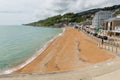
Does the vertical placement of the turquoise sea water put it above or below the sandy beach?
below

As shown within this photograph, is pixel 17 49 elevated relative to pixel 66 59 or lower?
lower

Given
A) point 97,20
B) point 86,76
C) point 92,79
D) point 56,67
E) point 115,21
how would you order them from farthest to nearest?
point 97,20 < point 115,21 < point 56,67 < point 86,76 < point 92,79

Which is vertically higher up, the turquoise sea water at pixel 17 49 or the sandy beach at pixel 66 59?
the sandy beach at pixel 66 59

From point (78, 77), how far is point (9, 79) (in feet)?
16.0

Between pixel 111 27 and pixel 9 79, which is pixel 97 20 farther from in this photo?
pixel 9 79

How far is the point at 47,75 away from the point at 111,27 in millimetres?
54751

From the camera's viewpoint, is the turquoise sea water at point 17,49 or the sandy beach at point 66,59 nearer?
the sandy beach at point 66,59

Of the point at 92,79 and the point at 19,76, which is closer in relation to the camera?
the point at 92,79

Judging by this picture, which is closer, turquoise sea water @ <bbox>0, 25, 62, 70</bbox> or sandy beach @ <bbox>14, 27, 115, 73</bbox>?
sandy beach @ <bbox>14, 27, 115, 73</bbox>

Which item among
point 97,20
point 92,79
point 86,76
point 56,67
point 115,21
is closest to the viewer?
point 92,79

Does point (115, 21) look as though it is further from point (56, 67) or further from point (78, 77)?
point (78, 77)

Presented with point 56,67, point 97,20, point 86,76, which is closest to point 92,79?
point 86,76

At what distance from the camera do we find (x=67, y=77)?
1620cm

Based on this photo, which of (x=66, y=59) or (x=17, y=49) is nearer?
(x=66, y=59)
